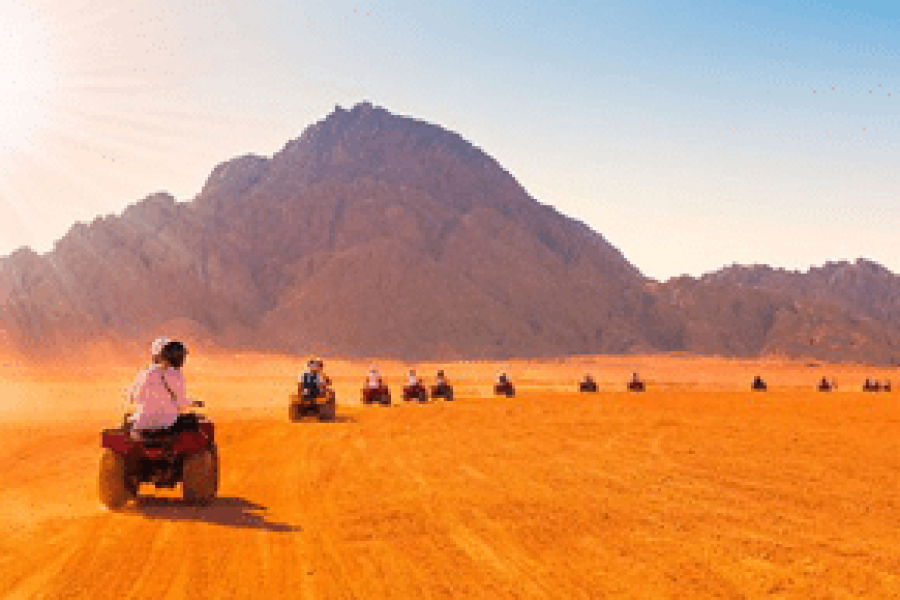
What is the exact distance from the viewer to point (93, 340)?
9619 cm

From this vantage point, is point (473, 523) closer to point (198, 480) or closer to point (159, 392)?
point (198, 480)

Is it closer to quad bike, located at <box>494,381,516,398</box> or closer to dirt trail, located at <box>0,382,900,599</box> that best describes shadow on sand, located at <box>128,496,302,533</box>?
dirt trail, located at <box>0,382,900,599</box>

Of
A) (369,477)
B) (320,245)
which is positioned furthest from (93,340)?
(369,477)

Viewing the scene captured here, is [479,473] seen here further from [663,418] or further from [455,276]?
[455,276]

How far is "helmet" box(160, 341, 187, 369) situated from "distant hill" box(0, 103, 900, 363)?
8837 cm

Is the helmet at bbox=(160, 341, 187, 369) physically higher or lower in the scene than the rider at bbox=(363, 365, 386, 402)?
higher

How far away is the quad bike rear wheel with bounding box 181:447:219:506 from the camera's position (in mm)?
10062

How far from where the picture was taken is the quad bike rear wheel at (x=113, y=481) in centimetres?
1003

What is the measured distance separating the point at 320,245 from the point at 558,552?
12019 cm

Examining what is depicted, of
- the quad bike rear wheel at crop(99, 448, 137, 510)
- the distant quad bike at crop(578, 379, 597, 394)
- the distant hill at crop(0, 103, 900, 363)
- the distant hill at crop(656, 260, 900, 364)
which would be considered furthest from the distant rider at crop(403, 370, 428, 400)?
the distant hill at crop(656, 260, 900, 364)

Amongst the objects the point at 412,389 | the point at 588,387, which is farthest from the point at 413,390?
the point at 588,387

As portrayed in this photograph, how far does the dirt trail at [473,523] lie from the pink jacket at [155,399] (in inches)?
37.5

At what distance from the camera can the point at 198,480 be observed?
33.1 ft

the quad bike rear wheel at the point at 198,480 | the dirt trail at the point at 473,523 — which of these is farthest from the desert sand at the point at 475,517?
the quad bike rear wheel at the point at 198,480
